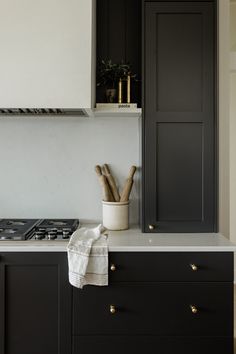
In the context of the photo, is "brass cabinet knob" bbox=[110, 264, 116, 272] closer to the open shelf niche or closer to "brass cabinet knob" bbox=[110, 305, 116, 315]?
"brass cabinet knob" bbox=[110, 305, 116, 315]

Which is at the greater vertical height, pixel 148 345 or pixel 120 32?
pixel 120 32

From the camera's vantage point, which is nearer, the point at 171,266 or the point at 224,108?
the point at 171,266

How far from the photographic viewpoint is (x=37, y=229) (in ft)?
6.15

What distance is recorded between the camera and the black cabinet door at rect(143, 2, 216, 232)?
6.07 ft

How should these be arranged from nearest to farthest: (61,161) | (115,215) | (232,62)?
(115,215)
(61,161)
(232,62)

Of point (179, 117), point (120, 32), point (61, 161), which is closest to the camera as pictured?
point (179, 117)

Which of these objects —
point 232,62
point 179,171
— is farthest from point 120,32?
point 179,171

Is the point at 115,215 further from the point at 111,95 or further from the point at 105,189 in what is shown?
the point at 111,95

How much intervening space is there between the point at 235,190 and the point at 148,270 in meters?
2.76

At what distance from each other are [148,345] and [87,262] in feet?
1.84

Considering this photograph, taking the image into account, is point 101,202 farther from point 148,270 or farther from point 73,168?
→ point 148,270

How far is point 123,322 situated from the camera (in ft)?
5.34

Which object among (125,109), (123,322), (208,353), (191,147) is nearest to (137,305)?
(123,322)

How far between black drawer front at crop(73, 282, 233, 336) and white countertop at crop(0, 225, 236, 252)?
19 centimetres
